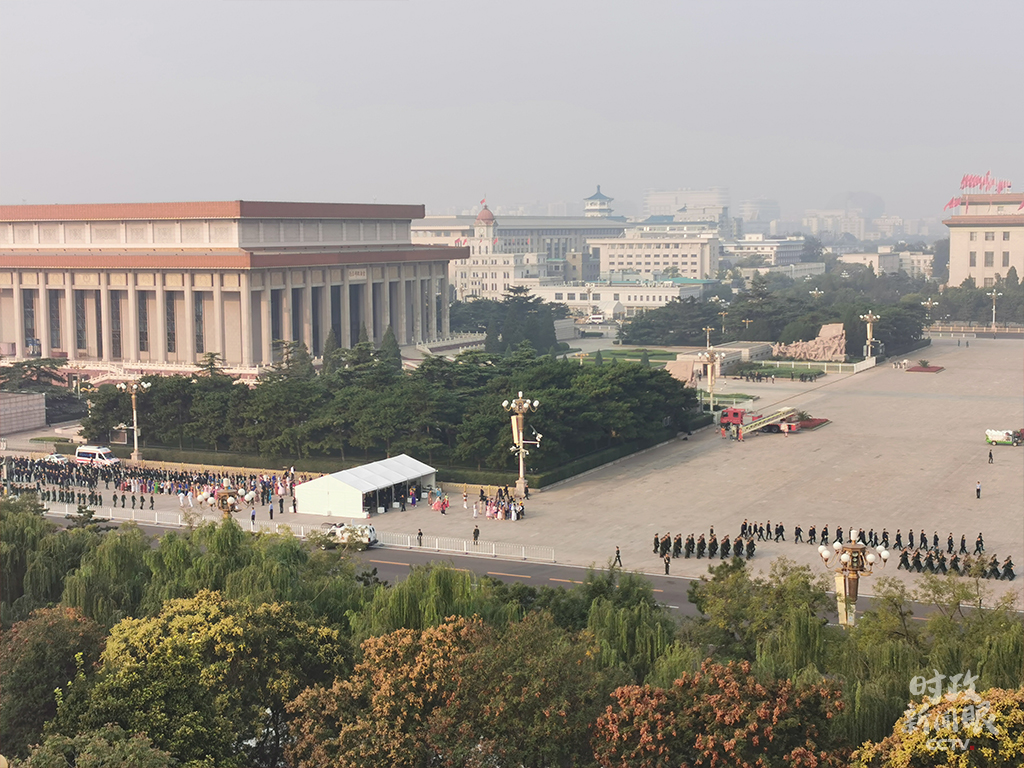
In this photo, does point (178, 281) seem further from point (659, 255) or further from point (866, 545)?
point (659, 255)

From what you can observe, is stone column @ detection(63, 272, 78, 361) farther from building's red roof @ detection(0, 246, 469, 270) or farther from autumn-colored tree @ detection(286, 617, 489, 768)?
autumn-colored tree @ detection(286, 617, 489, 768)

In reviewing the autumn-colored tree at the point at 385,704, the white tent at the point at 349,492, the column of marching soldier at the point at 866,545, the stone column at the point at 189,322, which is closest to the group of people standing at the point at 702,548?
the column of marching soldier at the point at 866,545

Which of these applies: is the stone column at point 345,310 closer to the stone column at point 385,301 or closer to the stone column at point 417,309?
the stone column at point 385,301

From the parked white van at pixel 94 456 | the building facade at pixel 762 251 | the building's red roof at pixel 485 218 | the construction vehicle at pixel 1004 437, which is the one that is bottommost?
the parked white van at pixel 94 456

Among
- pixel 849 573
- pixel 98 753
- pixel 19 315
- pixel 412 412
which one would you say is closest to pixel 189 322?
pixel 19 315

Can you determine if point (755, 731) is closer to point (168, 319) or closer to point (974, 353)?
point (168, 319)

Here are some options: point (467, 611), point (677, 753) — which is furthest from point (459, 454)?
point (677, 753)
